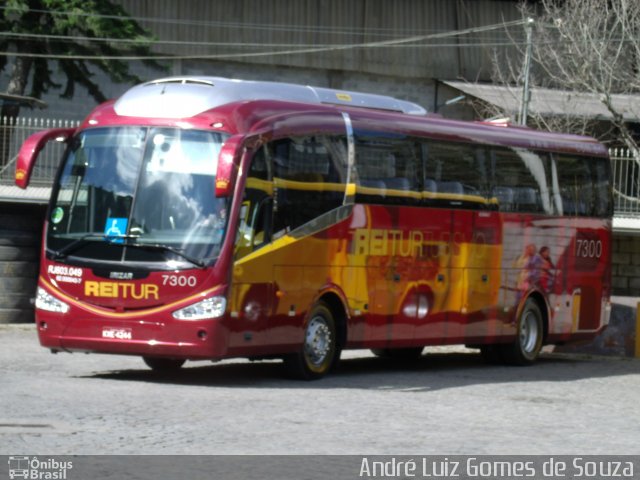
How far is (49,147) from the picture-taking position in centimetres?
3089

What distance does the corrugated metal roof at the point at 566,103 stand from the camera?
43312mm

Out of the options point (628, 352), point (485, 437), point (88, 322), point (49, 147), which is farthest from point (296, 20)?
point (485, 437)

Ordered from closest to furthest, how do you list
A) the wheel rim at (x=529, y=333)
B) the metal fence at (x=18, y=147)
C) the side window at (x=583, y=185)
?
1. the wheel rim at (x=529, y=333)
2. the side window at (x=583, y=185)
3. the metal fence at (x=18, y=147)

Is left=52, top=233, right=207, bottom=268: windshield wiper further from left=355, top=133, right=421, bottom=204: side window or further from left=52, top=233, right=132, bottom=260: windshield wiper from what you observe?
left=355, top=133, right=421, bottom=204: side window

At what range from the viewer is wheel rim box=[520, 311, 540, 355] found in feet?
77.9

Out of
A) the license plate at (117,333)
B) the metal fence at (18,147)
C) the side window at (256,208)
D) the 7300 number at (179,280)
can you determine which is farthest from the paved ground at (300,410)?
the metal fence at (18,147)

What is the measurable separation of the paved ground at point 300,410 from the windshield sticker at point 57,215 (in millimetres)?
1689

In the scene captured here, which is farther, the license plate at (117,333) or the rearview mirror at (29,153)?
the rearview mirror at (29,153)

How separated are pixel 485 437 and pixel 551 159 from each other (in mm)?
11688

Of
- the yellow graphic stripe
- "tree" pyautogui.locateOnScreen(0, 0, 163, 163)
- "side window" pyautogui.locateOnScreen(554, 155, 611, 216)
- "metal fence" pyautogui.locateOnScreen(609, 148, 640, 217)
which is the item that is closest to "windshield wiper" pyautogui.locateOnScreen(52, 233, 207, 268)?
the yellow graphic stripe

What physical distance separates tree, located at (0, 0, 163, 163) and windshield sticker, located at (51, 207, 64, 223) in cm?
2086

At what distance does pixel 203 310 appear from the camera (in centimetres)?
1688

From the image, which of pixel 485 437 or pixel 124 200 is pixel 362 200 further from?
pixel 485 437

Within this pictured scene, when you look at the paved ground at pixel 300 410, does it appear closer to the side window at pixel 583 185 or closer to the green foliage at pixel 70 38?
the side window at pixel 583 185
